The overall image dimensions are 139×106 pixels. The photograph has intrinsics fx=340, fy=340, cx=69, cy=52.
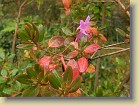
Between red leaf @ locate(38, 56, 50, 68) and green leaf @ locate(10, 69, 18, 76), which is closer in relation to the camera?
red leaf @ locate(38, 56, 50, 68)

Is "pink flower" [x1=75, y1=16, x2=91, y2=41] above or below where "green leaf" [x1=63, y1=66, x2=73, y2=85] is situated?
above

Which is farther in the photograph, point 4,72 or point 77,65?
point 4,72

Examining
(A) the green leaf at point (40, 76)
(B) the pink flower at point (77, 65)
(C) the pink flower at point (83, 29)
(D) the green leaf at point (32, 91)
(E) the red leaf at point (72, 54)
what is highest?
(C) the pink flower at point (83, 29)

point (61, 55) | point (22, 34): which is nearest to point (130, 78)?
point (61, 55)

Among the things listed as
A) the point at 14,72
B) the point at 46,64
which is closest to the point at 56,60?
the point at 46,64

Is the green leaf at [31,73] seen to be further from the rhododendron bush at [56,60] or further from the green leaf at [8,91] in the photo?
the green leaf at [8,91]

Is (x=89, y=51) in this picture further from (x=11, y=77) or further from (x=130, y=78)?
(x=11, y=77)

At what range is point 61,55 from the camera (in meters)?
0.99

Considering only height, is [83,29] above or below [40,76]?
above

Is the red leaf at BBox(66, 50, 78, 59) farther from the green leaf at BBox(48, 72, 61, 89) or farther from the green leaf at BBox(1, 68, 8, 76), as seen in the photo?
the green leaf at BBox(1, 68, 8, 76)

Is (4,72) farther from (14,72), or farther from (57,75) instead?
(57,75)

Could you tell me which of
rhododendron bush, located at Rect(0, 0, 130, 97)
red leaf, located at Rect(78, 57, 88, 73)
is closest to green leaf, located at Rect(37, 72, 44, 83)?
rhododendron bush, located at Rect(0, 0, 130, 97)

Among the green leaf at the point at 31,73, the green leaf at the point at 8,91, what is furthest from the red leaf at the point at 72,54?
the green leaf at the point at 8,91

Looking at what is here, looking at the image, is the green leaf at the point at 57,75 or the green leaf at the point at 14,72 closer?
the green leaf at the point at 57,75
